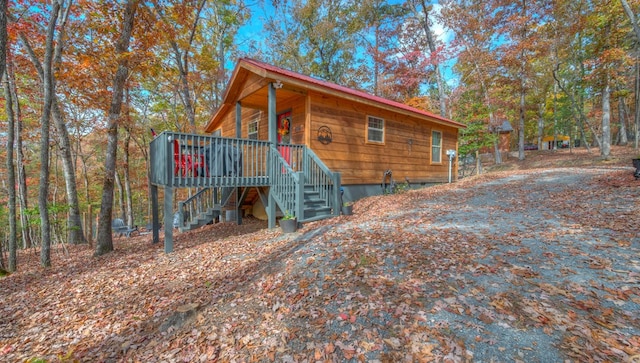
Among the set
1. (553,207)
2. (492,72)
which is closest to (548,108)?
(492,72)

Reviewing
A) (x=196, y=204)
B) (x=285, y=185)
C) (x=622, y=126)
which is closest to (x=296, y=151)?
(x=285, y=185)

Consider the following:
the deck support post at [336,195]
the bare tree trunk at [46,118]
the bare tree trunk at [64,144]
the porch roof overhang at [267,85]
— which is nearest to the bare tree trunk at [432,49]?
the porch roof overhang at [267,85]

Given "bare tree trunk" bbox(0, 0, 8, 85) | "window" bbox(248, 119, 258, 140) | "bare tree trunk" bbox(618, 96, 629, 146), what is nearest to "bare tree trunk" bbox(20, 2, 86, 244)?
"bare tree trunk" bbox(0, 0, 8, 85)

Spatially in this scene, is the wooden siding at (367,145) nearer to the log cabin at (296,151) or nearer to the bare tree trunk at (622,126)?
the log cabin at (296,151)

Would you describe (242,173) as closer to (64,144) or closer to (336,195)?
(336,195)

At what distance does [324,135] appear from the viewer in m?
7.75

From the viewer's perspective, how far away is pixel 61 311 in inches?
144

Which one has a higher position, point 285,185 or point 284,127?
point 284,127

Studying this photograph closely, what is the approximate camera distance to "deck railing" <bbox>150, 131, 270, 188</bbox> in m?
5.29

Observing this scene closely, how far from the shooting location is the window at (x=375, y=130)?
8.98 meters

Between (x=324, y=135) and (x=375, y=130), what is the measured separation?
230 cm

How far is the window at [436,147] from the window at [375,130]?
3443 mm

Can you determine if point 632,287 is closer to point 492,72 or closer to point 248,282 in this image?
point 248,282

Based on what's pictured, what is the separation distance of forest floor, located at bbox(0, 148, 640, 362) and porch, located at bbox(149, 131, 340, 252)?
2.90 feet
